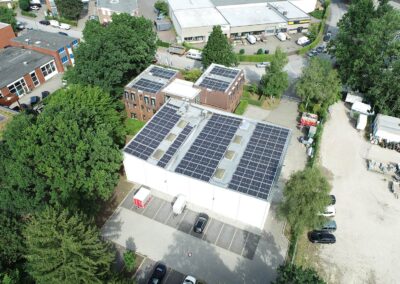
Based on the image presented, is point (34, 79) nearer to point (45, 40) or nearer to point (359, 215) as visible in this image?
point (45, 40)

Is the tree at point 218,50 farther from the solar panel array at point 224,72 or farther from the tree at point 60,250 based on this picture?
the tree at point 60,250

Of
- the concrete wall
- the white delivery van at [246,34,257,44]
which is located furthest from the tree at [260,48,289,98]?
the concrete wall

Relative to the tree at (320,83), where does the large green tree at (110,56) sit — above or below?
above

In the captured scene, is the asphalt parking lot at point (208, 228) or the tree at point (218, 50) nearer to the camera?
the asphalt parking lot at point (208, 228)

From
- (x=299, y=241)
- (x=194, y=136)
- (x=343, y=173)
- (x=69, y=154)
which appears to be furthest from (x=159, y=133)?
(x=343, y=173)

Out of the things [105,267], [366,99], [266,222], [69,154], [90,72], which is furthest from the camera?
[366,99]

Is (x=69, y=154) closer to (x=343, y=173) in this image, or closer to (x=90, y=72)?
(x=90, y=72)

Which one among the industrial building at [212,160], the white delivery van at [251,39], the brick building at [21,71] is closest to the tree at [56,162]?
the industrial building at [212,160]
